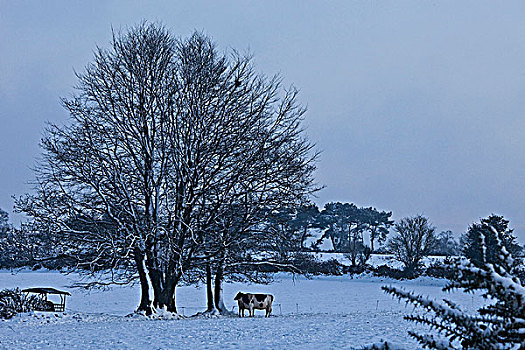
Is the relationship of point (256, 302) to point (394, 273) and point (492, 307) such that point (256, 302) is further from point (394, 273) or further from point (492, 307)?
point (394, 273)

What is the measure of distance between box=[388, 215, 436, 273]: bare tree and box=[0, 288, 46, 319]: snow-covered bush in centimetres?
3579

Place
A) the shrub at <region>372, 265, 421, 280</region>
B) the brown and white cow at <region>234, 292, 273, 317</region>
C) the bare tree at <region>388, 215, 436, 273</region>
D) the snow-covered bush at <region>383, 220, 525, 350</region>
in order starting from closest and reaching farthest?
the snow-covered bush at <region>383, 220, 525, 350</region> → the brown and white cow at <region>234, 292, 273, 317</region> → the shrub at <region>372, 265, 421, 280</region> → the bare tree at <region>388, 215, 436, 273</region>

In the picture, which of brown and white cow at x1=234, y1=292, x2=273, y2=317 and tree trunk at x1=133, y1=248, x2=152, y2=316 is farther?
brown and white cow at x1=234, y1=292, x2=273, y2=317

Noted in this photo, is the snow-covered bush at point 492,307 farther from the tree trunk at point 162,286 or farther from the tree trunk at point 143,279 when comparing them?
the tree trunk at point 162,286

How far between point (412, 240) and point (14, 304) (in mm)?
39080

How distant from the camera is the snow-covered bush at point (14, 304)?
16203mm

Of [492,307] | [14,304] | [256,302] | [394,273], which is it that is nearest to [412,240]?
[394,273]

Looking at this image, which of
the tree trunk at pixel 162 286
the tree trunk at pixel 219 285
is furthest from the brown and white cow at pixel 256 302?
the tree trunk at pixel 162 286

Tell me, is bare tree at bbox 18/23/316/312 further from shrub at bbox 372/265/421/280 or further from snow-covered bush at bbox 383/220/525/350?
shrub at bbox 372/265/421/280

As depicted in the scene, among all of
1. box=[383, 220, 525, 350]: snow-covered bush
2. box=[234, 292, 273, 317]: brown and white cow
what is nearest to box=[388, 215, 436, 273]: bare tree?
box=[234, 292, 273, 317]: brown and white cow

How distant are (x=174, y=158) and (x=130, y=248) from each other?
2.94m

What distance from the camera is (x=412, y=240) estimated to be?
49.9 metres

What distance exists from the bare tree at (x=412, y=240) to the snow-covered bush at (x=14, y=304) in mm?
35786

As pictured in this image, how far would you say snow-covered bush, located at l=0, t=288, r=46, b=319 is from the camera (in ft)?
53.2
